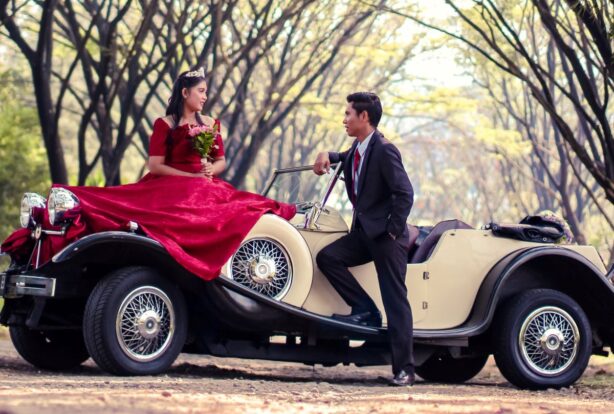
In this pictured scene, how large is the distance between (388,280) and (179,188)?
59.2 inches

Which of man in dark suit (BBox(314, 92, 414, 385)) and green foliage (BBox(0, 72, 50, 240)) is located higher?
green foliage (BBox(0, 72, 50, 240))

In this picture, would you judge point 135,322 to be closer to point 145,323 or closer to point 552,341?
point 145,323

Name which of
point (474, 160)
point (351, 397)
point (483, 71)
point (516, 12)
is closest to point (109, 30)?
point (516, 12)

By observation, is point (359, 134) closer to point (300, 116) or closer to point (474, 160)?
point (300, 116)

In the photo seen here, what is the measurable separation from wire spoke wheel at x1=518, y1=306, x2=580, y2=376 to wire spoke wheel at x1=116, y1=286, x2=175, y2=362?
2.55 meters

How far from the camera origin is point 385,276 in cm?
735

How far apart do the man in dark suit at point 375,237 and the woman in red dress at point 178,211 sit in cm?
46

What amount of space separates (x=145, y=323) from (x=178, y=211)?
746 millimetres

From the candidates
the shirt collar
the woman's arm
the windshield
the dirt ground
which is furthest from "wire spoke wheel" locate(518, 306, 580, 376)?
the woman's arm

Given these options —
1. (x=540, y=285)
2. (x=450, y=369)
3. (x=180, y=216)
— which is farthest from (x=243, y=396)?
(x=450, y=369)

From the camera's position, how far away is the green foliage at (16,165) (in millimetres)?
21766

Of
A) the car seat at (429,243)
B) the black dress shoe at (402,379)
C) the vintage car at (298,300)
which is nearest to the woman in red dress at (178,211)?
the vintage car at (298,300)

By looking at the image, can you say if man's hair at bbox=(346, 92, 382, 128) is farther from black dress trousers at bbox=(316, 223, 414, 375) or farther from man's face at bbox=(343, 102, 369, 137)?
black dress trousers at bbox=(316, 223, 414, 375)

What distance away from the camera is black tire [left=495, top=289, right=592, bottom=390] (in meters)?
7.88
